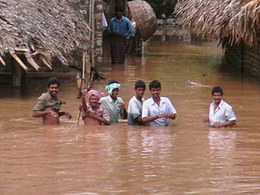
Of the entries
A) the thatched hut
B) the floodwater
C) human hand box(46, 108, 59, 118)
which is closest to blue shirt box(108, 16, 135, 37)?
the thatched hut

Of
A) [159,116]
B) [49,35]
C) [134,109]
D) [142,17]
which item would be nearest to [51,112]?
[134,109]

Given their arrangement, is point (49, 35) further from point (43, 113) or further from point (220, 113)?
point (220, 113)

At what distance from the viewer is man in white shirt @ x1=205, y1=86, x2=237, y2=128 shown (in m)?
11.5

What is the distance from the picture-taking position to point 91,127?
11.7 m

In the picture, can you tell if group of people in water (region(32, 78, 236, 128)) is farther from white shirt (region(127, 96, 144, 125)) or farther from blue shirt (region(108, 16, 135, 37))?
blue shirt (region(108, 16, 135, 37))

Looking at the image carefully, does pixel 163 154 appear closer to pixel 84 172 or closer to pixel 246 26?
pixel 84 172

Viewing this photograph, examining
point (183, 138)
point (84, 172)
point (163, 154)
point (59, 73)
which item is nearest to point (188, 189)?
point (84, 172)

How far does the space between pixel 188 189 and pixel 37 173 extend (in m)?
1.61

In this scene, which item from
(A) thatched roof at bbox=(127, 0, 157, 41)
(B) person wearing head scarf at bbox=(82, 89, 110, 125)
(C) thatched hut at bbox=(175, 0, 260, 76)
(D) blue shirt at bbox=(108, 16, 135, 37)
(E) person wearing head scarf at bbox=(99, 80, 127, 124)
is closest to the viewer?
(B) person wearing head scarf at bbox=(82, 89, 110, 125)

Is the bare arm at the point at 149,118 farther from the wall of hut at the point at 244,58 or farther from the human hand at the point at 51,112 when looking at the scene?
the wall of hut at the point at 244,58

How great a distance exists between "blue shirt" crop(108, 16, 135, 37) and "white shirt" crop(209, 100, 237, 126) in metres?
10.0

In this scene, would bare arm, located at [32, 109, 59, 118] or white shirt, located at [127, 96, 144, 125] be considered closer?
white shirt, located at [127, 96, 144, 125]

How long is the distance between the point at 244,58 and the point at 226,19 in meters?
4.18

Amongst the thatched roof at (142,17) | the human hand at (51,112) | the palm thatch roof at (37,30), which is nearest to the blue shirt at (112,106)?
the human hand at (51,112)
